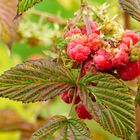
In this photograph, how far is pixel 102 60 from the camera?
0.91 meters

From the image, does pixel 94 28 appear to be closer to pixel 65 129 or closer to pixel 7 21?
pixel 65 129

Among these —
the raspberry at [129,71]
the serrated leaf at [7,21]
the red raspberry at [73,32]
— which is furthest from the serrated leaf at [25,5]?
the serrated leaf at [7,21]

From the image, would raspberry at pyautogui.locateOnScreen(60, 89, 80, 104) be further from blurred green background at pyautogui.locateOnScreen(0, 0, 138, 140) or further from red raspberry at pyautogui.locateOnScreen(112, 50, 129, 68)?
blurred green background at pyautogui.locateOnScreen(0, 0, 138, 140)

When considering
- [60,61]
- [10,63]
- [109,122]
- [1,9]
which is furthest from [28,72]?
[10,63]

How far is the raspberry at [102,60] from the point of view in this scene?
0.91m

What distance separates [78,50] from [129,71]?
107 mm

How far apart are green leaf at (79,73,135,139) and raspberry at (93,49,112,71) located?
2 cm

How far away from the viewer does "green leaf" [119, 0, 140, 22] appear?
97 cm

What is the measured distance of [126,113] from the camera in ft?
3.02

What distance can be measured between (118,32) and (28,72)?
0.20m

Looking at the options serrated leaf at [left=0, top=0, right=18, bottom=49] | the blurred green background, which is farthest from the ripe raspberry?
serrated leaf at [left=0, top=0, right=18, bottom=49]

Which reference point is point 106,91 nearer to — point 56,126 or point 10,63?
point 56,126

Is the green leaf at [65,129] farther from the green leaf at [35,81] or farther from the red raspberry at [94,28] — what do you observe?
the red raspberry at [94,28]

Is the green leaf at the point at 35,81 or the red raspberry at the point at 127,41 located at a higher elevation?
the red raspberry at the point at 127,41
